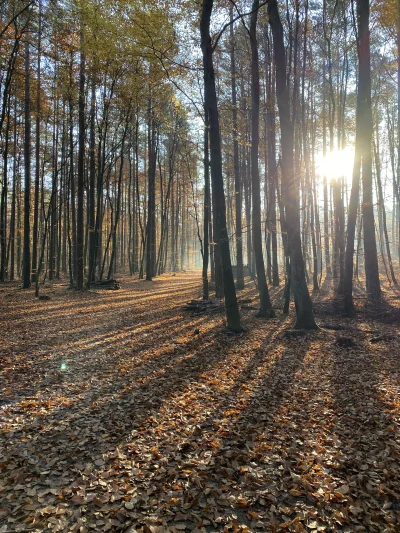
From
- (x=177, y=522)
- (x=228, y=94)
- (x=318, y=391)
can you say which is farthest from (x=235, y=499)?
(x=228, y=94)

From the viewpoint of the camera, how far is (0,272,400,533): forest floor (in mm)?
2662

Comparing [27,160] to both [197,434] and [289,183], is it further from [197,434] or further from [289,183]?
[197,434]

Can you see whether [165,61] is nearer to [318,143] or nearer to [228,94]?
[228,94]

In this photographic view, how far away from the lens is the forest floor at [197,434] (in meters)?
2.66

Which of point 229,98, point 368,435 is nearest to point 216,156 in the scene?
point 368,435

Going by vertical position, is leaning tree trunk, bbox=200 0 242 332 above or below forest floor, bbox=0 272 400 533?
above

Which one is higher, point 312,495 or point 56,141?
point 56,141

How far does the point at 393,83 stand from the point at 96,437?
21311 millimetres

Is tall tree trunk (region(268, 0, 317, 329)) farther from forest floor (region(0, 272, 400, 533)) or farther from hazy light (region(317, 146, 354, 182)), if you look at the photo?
hazy light (region(317, 146, 354, 182))

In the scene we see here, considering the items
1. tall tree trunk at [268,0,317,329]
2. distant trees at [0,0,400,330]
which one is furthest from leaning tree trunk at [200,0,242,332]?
tall tree trunk at [268,0,317,329]

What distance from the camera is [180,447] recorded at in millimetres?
3600

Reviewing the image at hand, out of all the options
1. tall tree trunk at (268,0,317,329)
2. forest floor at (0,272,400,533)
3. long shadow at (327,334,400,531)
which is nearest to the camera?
forest floor at (0,272,400,533)

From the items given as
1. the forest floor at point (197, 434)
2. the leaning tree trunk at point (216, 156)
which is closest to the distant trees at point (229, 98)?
the leaning tree trunk at point (216, 156)

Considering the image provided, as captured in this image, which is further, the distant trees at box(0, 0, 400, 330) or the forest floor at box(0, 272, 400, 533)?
the distant trees at box(0, 0, 400, 330)
